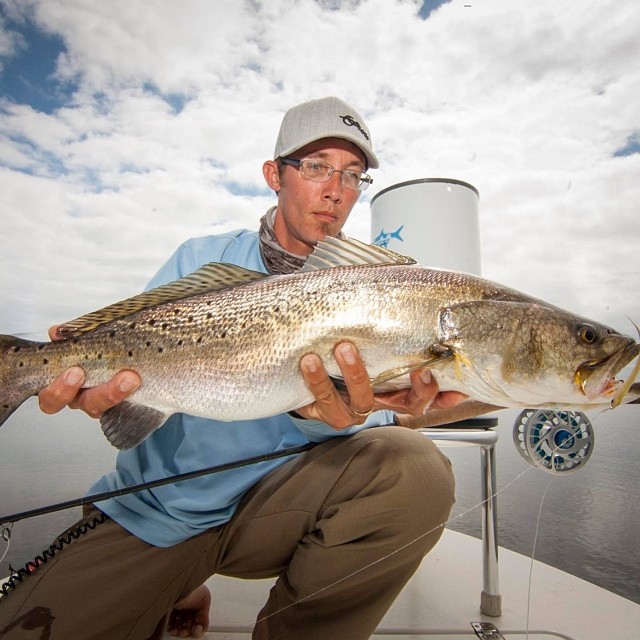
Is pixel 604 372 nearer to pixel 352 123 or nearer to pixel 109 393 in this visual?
pixel 109 393

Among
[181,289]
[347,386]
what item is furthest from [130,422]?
[347,386]

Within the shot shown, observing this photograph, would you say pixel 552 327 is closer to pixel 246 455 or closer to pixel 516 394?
pixel 516 394

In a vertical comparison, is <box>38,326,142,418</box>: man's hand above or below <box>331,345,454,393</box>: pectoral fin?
below

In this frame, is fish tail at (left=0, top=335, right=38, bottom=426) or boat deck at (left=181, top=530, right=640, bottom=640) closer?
fish tail at (left=0, top=335, right=38, bottom=426)

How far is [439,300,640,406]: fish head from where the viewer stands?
5.74 ft

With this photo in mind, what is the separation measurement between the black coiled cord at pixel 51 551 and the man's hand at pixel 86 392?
2.00 ft

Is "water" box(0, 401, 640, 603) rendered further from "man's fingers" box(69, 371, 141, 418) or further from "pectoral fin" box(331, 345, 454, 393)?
"man's fingers" box(69, 371, 141, 418)

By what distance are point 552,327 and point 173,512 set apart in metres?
1.77

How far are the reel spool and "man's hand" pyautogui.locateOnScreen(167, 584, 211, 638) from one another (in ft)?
6.23

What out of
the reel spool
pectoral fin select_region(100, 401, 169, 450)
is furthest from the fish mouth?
pectoral fin select_region(100, 401, 169, 450)

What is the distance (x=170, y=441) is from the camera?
7.84ft

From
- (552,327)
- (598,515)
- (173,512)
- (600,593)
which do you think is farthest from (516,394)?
(598,515)

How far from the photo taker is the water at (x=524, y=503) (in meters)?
4.42

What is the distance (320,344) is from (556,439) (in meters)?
1.45
